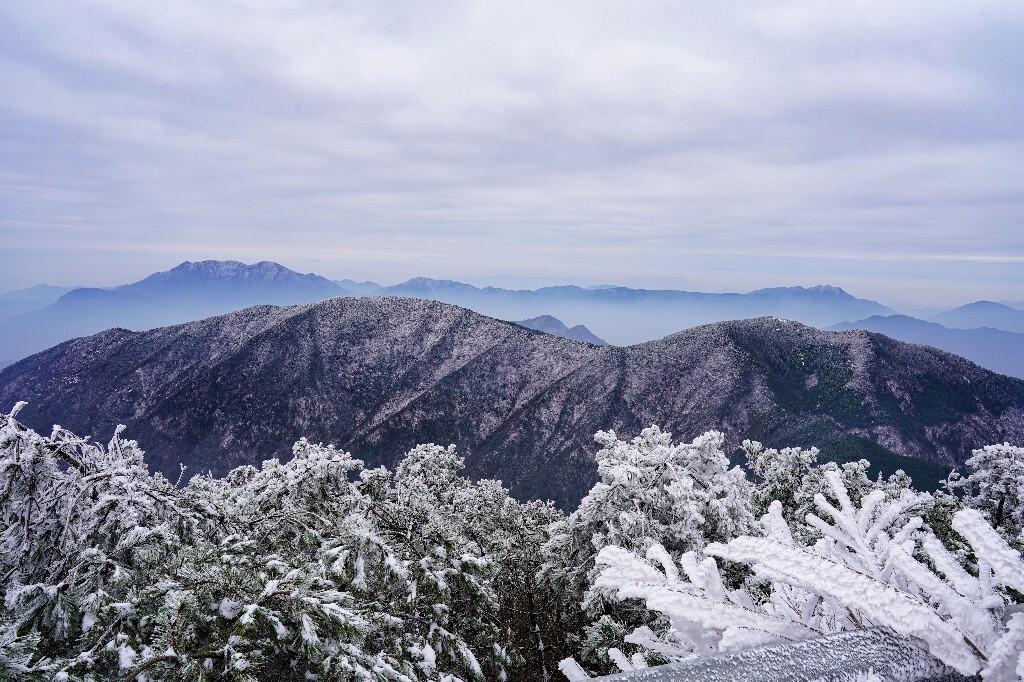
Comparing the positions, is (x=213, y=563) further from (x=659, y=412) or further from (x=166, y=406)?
(x=166, y=406)

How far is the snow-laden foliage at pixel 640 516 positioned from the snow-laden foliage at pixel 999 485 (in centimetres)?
969

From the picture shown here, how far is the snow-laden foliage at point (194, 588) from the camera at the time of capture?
13.8 ft

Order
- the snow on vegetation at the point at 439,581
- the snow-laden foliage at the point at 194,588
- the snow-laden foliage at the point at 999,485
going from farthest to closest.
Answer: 1. the snow-laden foliage at the point at 999,485
2. the snow-laden foliage at the point at 194,588
3. the snow on vegetation at the point at 439,581

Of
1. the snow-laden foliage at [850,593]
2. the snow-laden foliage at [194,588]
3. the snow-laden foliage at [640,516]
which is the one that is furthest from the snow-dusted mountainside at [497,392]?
the snow-laden foliage at [850,593]

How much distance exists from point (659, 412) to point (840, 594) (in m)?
74.1

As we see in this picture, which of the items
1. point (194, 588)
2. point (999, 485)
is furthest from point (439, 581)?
point (999, 485)

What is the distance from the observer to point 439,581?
6719 mm

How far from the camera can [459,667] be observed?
6602mm

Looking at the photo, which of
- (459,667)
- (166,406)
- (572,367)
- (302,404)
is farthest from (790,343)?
(166,406)

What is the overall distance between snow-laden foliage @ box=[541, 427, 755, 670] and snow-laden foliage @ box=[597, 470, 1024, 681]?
25.4ft

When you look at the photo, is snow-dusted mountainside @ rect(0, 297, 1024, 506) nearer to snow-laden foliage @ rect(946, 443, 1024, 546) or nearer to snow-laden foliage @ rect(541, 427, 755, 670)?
snow-laden foliage @ rect(946, 443, 1024, 546)

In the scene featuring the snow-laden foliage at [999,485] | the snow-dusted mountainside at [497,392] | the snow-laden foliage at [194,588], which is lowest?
the snow-dusted mountainside at [497,392]

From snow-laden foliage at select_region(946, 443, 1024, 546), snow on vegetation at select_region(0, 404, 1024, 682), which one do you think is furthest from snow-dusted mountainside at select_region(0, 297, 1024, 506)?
snow on vegetation at select_region(0, 404, 1024, 682)

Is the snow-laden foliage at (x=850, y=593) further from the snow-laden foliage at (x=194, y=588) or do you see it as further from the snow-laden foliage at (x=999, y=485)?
the snow-laden foliage at (x=999, y=485)
